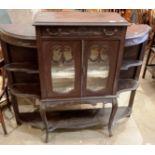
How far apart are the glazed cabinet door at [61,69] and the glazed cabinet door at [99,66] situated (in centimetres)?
6

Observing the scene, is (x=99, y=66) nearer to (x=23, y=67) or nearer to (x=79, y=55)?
(x=79, y=55)

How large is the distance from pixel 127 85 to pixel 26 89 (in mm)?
885

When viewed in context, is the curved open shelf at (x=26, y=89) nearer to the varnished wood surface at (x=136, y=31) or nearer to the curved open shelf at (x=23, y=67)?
the curved open shelf at (x=23, y=67)

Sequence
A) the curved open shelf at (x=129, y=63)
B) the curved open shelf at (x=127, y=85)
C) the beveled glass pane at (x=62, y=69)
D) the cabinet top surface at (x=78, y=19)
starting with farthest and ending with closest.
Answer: the curved open shelf at (x=127, y=85) → the curved open shelf at (x=129, y=63) → the beveled glass pane at (x=62, y=69) → the cabinet top surface at (x=78, y=19)

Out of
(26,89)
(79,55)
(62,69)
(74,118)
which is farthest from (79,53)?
(74,118)

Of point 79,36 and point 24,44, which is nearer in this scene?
point 79,36

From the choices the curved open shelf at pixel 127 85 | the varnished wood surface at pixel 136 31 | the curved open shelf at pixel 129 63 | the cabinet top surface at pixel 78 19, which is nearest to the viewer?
the cabinet top surface at pixel 78 19

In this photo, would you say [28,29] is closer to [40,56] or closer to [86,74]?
[40,56]

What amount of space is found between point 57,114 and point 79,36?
36.6 inches

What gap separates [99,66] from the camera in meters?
1.53

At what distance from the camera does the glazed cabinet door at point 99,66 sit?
1.42 m

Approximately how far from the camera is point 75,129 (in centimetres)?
198

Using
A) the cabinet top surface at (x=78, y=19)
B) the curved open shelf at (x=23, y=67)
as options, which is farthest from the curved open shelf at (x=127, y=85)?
the curved open shelf at (x=23, y=67)
